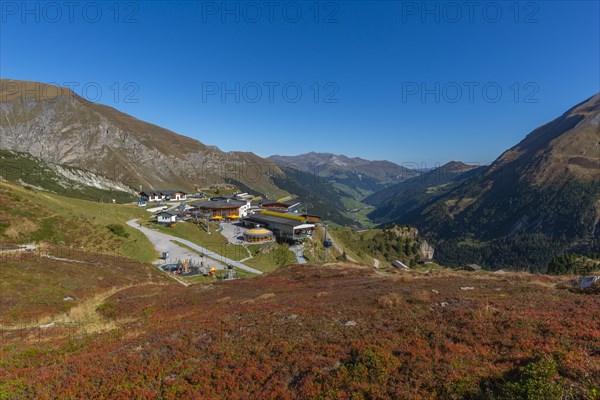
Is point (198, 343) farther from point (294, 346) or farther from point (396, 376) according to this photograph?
point (396, 376)

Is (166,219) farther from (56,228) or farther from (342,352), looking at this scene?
(342,352)

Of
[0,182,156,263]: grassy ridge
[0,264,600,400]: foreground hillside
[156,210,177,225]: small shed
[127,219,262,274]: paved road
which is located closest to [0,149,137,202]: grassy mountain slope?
[156,210,177,225]: small shed

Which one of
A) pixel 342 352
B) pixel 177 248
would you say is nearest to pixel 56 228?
pixel 177 248

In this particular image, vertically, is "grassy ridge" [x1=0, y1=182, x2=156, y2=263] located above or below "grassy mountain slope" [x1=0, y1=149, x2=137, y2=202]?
below

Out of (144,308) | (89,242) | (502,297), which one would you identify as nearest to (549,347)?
(502,297)

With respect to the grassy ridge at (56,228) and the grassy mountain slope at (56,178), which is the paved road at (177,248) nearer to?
the grassy ridge at (56,228)

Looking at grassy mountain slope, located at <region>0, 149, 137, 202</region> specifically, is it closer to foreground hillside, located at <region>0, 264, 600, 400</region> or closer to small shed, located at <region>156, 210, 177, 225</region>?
small shed, located at <region>156, 210, 177, 225</region>

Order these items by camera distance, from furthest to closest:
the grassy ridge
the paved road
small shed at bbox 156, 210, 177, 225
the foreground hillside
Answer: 1. small shed at bbox 156, 210, 177, 225
2. the paved road
3. the grassy ridge
4. the foreground hillside

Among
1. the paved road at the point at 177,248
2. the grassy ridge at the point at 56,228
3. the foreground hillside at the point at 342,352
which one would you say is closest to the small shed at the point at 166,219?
the paved road at the point at 177,248

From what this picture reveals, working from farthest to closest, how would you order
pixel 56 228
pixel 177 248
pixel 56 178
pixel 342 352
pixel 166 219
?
pixel 56 178 → pixel 166 219 → pixel 177 248 → pixel 56 228 → pixel 342 352
